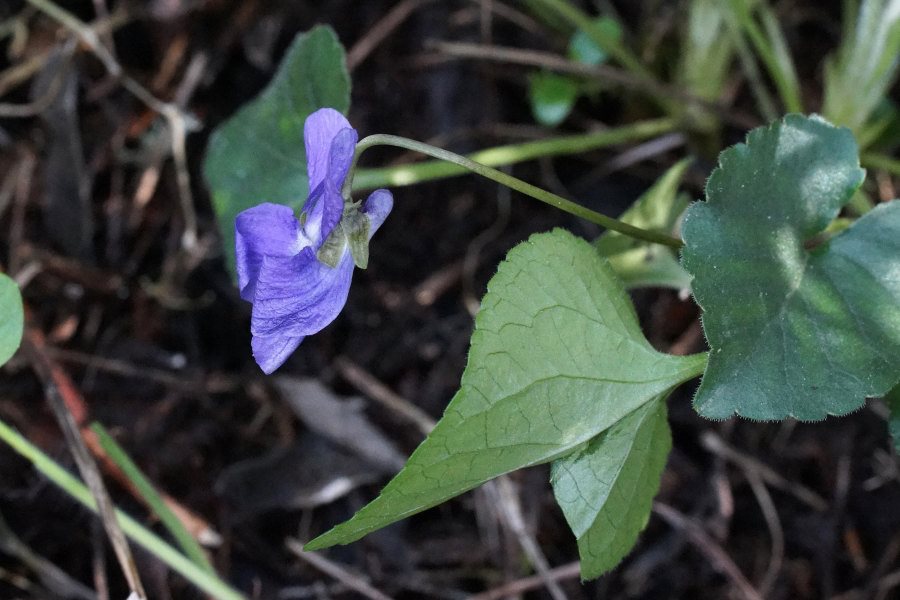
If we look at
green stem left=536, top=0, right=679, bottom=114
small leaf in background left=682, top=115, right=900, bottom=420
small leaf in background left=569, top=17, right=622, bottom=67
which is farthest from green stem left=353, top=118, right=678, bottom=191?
small leaf in background left=682, top=115, right=900, bottom=420

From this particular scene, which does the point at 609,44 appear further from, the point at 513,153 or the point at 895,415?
the point at 895,415

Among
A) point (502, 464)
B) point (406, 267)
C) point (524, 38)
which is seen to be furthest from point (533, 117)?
point (502, 464)

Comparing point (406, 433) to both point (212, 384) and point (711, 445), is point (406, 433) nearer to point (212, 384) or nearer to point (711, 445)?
point (212, 384)

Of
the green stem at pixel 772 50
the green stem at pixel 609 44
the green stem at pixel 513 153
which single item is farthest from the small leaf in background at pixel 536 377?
the green stem at pixel 609 44

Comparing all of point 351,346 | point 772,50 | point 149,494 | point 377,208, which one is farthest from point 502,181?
point 772,50

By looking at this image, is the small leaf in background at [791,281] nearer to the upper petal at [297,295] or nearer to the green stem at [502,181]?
the green stem at [502,181]

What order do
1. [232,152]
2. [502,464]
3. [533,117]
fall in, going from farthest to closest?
[533,117] < [232,152] < [502,464]
